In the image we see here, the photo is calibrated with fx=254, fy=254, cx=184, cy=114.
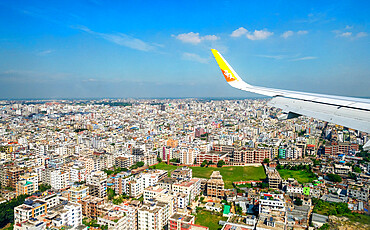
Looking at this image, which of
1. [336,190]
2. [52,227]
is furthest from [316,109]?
[336,190]

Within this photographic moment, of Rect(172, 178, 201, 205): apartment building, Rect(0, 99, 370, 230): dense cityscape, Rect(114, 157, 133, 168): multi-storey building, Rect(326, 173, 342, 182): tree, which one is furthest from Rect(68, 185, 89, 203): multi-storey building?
Rect(326, 173, 342, 182): tree

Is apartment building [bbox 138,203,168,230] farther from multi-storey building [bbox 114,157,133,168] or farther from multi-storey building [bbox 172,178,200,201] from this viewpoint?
multi-storey building [bbox 114,157,133,168]

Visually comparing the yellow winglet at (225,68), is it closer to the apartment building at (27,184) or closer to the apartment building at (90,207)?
the apartment building at (90,207)

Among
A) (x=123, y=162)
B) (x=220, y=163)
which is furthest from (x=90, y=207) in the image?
(x=220, y=163)

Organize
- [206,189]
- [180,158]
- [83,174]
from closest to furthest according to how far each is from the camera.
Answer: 1. [206,189]
2. [83,174]
3. [180,158]

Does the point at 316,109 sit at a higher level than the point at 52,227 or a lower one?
higher

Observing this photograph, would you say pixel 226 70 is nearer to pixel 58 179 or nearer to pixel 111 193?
pixel 111 193

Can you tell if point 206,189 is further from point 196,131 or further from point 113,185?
point 196,131
